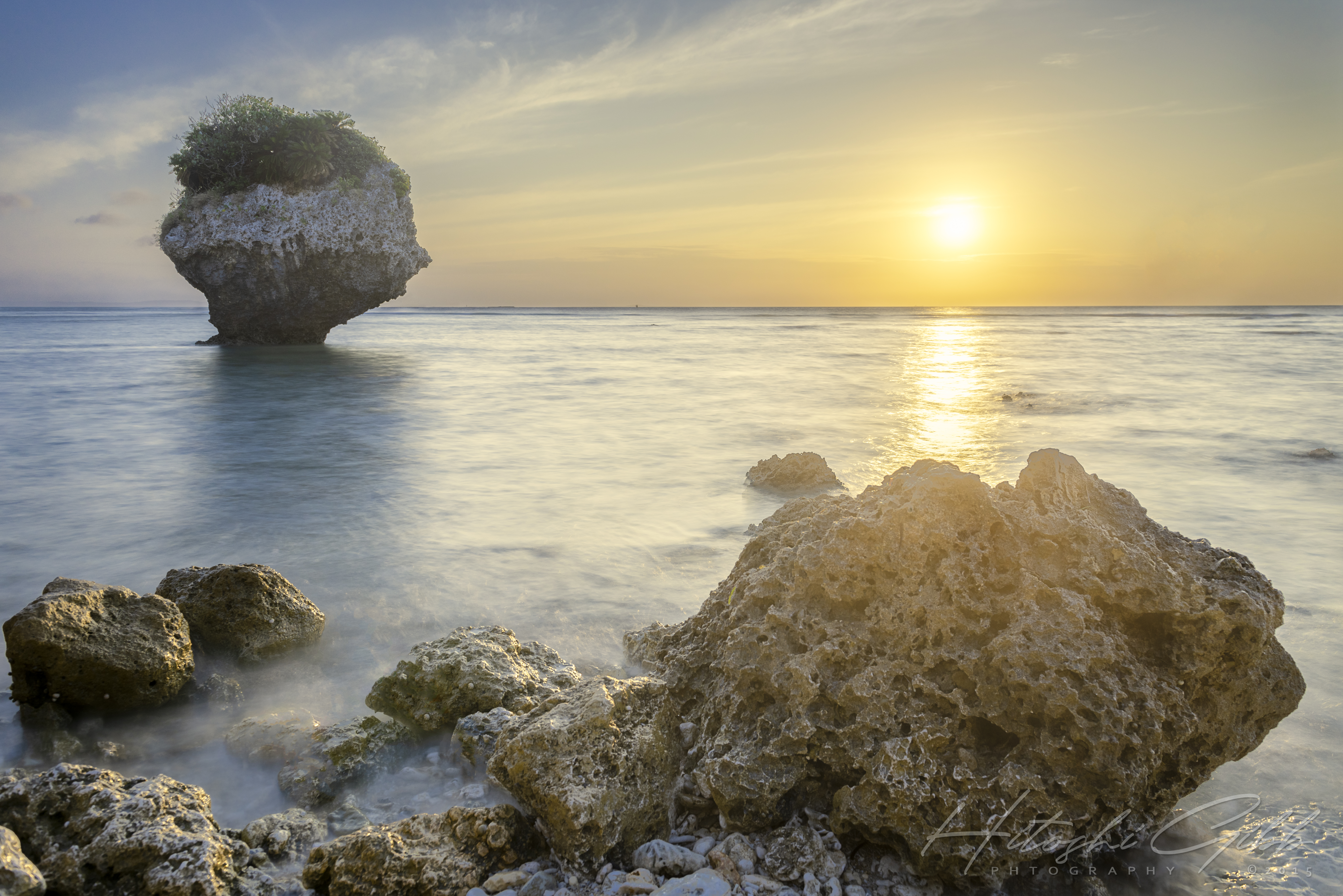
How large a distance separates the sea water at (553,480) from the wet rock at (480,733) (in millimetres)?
715

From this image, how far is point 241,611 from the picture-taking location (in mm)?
3936

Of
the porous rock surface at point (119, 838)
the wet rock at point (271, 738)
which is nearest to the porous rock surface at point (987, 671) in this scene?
the porous rock surface at point (119, 838)

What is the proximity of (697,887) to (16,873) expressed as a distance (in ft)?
5.84

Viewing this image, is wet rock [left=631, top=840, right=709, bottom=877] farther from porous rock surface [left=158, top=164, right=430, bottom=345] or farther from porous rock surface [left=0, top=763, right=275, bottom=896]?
porous rock surface [left=158, top=164, right=430, bottom=345]

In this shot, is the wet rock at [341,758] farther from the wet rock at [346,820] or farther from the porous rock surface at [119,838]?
the porous rock surface at [119,838]

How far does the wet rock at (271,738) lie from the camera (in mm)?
3107

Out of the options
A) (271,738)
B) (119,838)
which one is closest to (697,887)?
(119,838)

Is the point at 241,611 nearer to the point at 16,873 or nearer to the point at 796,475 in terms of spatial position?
the point at 16,873

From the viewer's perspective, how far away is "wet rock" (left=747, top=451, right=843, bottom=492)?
24.0ft

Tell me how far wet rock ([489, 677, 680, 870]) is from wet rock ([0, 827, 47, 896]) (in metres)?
1.23

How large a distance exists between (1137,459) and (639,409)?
760cm

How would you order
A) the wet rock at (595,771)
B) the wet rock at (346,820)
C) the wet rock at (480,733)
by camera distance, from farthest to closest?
the wet rock at (480,733) → the wet rock at (346,820) → the wet rock at (595,771)

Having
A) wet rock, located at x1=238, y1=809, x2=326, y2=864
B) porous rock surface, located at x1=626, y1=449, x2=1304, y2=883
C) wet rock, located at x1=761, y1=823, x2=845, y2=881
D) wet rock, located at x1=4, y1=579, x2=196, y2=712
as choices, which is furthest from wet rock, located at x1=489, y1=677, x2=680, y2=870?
wet rock, located at x1=4, y1=579, x2=196, y2=712

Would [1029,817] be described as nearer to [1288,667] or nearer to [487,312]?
[1288,667]
